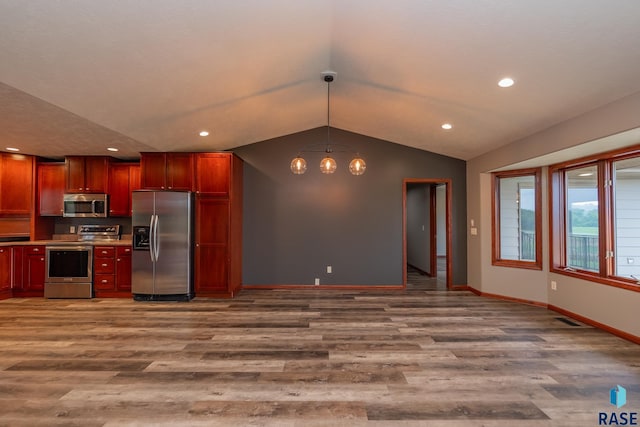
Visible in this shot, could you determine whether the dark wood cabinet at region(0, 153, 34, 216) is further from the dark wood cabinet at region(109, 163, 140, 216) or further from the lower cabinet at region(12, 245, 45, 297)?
the dark wood cabinet at region(109, 163, 140, 216)

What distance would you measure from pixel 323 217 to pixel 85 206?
421 cm

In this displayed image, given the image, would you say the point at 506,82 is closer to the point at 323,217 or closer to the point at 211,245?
the point at 323,217

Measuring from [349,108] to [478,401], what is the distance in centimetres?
399

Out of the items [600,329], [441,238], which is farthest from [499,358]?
[441,238]

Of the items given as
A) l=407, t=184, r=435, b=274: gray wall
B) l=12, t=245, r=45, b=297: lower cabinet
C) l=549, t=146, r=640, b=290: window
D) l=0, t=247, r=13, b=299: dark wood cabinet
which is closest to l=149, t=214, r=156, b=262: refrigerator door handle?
l=12, t=245, r=45, b=297: lower cabinet

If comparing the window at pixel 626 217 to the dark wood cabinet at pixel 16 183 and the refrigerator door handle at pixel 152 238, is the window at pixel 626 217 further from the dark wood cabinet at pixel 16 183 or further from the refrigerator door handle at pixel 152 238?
the dark wood cabinet at pixel 16 183

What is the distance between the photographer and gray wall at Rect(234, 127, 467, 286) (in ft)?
19.8

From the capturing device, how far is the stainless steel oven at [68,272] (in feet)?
17.4

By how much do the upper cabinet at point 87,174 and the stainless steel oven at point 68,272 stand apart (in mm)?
1059

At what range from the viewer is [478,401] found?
92.6 inches

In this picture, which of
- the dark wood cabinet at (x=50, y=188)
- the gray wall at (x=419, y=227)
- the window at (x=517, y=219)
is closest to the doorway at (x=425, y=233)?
the gray wall at (x=419, y=227)

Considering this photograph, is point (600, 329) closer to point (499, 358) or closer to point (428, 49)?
point (499, 358)

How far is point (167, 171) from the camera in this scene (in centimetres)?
540

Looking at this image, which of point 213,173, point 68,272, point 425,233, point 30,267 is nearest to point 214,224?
point 213,173
